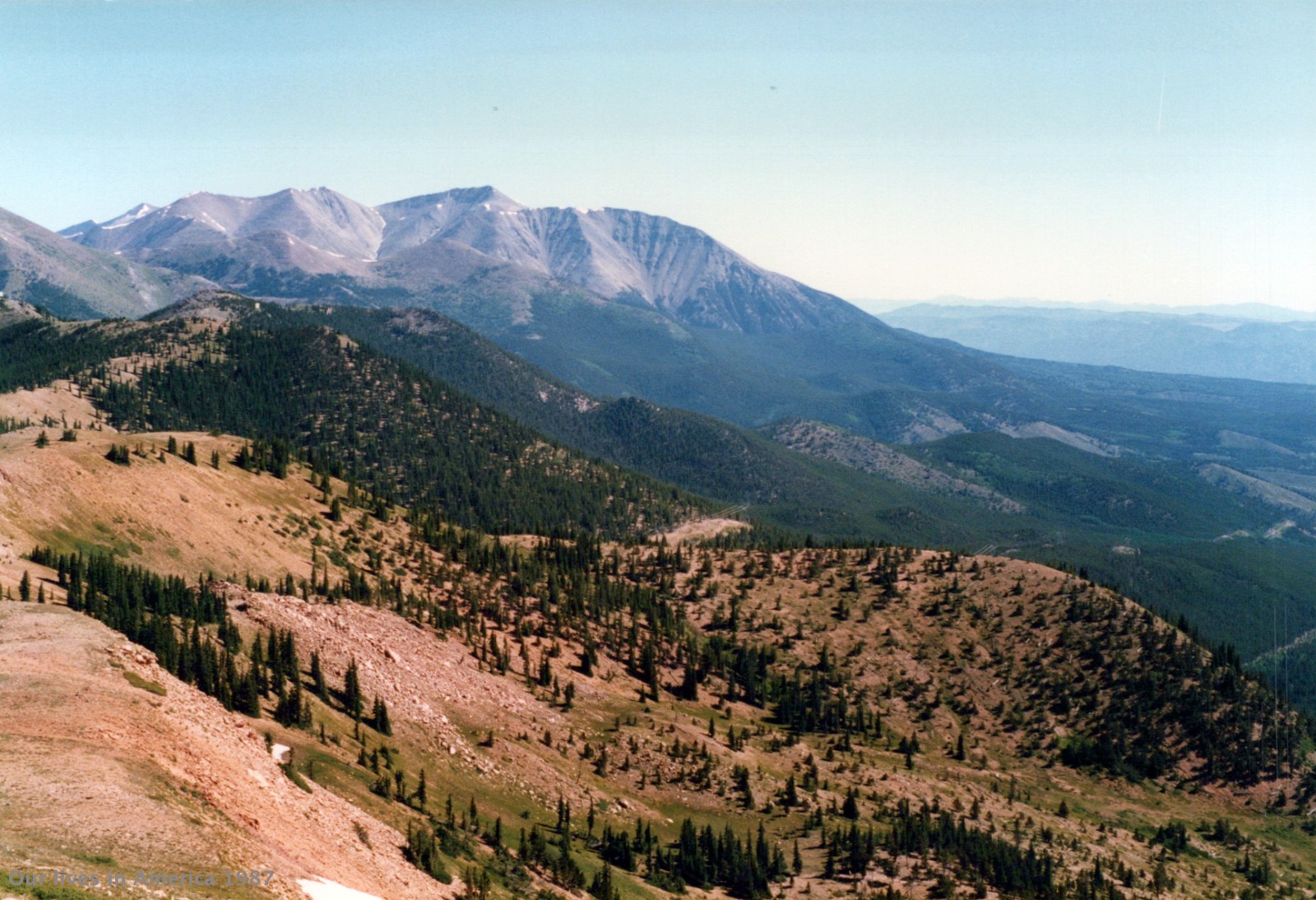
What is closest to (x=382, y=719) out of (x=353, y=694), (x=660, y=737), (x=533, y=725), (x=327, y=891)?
(x=353, y=694)

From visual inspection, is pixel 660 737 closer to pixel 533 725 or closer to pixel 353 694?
pixel 533 725

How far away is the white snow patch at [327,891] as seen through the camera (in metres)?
48.6

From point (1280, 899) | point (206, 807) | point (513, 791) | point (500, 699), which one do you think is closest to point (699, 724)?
point (500, 699)

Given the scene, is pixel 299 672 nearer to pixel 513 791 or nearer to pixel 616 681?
pixel 513 791

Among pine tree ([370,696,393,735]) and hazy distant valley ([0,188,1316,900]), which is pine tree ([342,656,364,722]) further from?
pine tree ([370,696,393,735])

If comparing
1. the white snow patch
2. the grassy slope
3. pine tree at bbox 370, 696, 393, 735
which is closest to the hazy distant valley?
pine tree at bbox 370, 696, 393, 735

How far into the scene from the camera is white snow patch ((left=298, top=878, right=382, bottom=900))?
1914 inches

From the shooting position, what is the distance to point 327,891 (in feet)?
163

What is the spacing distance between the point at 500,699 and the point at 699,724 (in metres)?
38.2

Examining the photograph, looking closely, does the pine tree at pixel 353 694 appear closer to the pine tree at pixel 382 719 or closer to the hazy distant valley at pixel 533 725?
the hazy distant valley at pixel 533 725

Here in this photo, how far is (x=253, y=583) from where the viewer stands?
431ft

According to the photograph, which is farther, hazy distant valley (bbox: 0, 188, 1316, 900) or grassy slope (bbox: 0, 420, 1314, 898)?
grassy slope (bbox: 0, 420, 1314, 898)

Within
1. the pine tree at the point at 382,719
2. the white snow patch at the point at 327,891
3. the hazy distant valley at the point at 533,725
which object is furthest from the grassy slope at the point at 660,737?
the white snow patch at the point at 327,891

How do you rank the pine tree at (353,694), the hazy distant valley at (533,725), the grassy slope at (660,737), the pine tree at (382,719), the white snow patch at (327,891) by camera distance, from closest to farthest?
1. the white snow patch at (327,891)
2. the hazy distant valley at (533,725)
3. the pine tree at (353,694)
4. the pine tree at (382,719)
5. the grassy slope at (660,737)
